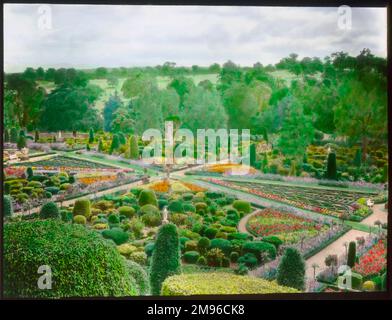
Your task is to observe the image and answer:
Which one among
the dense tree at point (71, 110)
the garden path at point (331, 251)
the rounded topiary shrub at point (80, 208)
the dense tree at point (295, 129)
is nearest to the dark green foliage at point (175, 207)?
the rounded topiary shrub at point (80, 208)

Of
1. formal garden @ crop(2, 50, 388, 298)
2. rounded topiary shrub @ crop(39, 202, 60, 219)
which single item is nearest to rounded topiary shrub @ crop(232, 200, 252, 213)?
formal garden @ crop(2, 50, 388, 298)

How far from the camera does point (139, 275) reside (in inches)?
278

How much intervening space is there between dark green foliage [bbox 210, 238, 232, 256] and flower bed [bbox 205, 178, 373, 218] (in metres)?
0.65

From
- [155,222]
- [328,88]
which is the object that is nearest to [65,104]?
[155,222]

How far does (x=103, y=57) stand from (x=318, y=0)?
259 centimetres

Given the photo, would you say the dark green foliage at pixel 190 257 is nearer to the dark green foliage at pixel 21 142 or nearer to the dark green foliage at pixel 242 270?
the dark green foliage at pixel 242 270

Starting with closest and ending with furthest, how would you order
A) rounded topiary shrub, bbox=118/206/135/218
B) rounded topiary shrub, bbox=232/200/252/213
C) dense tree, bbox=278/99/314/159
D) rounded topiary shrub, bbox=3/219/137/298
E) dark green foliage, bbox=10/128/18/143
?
rounded topiary shrub, bbox=3/219/137/298 < dark green foliage, bbox=10/128/18/143 < rounded topiary shrub, bbox=118/206/135/218 < rounded topiary shrub, bbox=232/200/252/213 < dense tree, bbox=278/99/314/159

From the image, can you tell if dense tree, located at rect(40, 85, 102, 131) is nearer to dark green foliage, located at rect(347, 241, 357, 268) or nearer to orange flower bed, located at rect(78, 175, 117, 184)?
orange flower bed, located at rect(78, 175, 117, 184)

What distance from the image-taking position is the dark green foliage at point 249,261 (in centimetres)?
712

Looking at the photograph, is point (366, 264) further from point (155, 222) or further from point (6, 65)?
point (6, 65)

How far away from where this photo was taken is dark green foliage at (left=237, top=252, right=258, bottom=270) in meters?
7.12

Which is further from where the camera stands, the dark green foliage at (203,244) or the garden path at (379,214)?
the garden path at (379,214)

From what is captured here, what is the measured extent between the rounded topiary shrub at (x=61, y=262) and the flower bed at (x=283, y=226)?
5.27 ft

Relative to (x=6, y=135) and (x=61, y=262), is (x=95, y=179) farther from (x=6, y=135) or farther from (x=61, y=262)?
(x=6, y=135)
